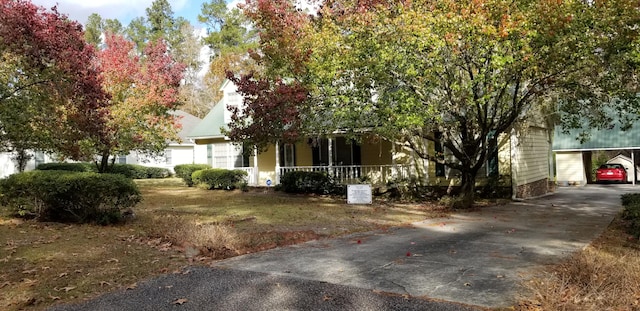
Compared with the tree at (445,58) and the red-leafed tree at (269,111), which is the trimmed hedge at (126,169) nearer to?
the red-leafed tree at (269,111)

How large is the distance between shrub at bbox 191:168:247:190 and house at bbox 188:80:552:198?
1023 millimetres

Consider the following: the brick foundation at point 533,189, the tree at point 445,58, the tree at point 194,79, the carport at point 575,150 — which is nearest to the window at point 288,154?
the tree at point 445,58

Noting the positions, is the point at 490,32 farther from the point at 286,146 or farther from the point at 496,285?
the point at 286,146

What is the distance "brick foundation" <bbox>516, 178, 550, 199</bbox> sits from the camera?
18084 millimetres

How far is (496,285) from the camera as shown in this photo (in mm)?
5480

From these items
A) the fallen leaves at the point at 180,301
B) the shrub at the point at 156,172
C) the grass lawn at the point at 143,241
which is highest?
the shrub at the point at 156,172

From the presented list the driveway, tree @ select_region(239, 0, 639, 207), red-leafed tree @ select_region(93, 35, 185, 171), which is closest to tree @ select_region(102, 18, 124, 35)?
red-leafed tree @ select_region(93, 35, 185, 171)

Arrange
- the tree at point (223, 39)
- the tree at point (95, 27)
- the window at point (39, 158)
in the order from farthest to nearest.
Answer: the tree at point (95, 27), the tree at point (223, 39), the window at point (39, 158)

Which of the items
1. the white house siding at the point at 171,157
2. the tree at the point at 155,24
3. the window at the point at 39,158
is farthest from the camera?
the tree at the point at 155,24

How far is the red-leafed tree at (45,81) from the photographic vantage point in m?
9.93

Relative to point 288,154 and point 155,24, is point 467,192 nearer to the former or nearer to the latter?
point 288,154

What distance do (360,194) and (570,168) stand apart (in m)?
19.4

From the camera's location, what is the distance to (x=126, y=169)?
3178 cm

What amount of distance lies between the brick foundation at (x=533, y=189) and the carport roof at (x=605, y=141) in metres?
5.83
